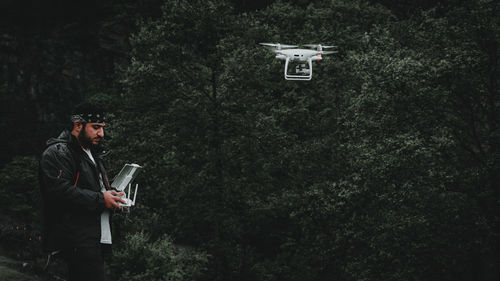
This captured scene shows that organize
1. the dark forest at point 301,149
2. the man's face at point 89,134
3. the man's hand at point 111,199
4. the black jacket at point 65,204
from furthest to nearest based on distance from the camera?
the dark forest at point 301,149, the man's face at point 89,134, the man's hand at point 111,199, the black jacket at point 65,204

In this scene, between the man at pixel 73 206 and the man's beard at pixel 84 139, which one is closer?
the man at pixel 73 206

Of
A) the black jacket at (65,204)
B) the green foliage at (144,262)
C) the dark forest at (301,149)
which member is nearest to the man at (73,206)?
the black jacket at (65,204)

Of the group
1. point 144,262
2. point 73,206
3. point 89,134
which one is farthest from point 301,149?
point 73,206

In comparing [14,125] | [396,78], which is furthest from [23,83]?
[396,78]

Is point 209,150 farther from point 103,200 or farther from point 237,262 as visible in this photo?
point 103,200

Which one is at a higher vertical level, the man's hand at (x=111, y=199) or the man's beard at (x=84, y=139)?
the man's beard at (x=84, y=139)

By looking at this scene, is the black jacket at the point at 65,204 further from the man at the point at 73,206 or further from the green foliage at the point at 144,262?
the green foliage at the point at 144,262
